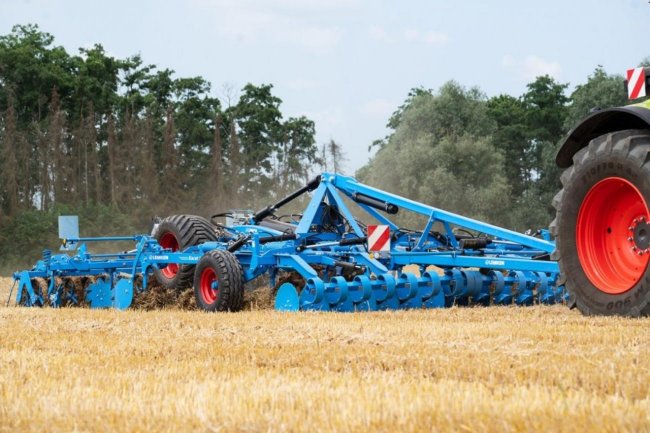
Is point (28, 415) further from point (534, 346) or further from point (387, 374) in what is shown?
point (534, 346)

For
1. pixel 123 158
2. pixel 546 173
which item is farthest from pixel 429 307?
pixel 546 173

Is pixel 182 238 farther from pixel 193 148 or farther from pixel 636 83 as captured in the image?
pixel 193 148

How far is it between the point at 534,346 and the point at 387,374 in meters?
1.14

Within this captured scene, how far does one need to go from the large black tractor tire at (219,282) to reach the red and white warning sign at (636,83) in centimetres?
410

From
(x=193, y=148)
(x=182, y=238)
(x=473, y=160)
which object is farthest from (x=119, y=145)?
(x=182, y=238)

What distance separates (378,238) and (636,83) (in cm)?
338

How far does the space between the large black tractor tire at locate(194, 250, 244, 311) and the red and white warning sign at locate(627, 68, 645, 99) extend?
13.4 feet

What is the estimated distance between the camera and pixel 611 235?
19.6ft

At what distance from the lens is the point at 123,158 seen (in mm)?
34719

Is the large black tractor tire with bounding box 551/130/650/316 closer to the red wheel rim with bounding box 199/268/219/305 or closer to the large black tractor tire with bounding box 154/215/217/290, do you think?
the red wheel rim with bounding box 199/268/219/305

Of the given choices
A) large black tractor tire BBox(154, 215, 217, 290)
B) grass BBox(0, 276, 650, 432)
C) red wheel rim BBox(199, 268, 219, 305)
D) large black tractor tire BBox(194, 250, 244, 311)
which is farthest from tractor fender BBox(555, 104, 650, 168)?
large black tractor tire BBox(154, 215, 217, 290)

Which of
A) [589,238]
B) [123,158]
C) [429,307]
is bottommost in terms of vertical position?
[429,307]

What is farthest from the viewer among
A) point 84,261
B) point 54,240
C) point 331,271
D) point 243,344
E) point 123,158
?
point 123,158

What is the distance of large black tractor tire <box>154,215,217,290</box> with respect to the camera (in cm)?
995
